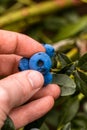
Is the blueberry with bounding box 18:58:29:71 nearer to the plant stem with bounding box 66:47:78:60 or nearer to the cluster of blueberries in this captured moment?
the cluster of blueberries

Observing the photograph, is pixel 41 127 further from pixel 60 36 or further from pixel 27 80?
pixel 60 36

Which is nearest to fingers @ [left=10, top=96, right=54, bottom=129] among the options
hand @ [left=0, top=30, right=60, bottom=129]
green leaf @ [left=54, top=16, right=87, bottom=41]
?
hand @ [left=0, top=30, right=60, bottom=129]

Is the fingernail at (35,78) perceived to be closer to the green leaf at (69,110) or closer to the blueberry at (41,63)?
the blueberry at (41,63)

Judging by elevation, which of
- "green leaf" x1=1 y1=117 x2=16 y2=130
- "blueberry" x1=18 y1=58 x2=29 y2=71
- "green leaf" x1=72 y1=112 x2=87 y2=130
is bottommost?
"green leaf" x1=72 y1=112 x2=87 y2=130

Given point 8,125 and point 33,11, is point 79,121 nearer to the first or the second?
point 8,125

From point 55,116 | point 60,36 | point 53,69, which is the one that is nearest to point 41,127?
point 53,69
